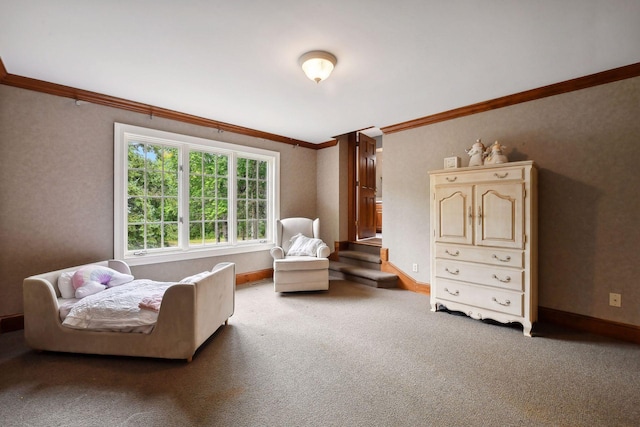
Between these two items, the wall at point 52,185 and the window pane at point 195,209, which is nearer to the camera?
the wall at point 52,185

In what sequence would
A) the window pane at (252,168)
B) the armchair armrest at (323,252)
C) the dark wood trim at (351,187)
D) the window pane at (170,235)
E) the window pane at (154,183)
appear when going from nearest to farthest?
the window pane at (154,183)
the window pane at (170,235)
the armchair armrest at (323,252)
the window pane at (252,168)
the dark wood trim at (351,187)

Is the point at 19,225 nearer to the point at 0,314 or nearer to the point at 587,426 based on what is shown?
the point at 0,314

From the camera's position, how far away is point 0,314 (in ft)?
9.07

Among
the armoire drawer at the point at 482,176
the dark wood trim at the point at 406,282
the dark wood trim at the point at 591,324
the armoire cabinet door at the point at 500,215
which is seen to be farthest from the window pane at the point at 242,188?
the dark wood trim at the point at 591,324

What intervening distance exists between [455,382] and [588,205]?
7.29ft

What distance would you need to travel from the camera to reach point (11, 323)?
279cm

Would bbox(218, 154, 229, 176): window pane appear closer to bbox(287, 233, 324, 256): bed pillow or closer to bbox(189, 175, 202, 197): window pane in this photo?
bbox(189, 175, 202, 197): window pane

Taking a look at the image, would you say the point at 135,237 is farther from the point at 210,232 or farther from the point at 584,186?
the point at 584,186

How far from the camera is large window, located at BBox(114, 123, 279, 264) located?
3.51 m

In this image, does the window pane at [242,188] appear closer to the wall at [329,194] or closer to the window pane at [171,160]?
the window pane at [171,160]

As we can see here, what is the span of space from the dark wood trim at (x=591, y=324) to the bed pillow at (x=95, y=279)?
434 cm

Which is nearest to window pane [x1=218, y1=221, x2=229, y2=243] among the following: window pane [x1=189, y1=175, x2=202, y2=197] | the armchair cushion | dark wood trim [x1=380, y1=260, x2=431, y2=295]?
window pane [x1=189, y1=175, x2=202, y2=197]

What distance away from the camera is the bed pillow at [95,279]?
255 cm

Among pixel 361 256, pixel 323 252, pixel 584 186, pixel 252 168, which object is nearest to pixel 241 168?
pixel 252 168
